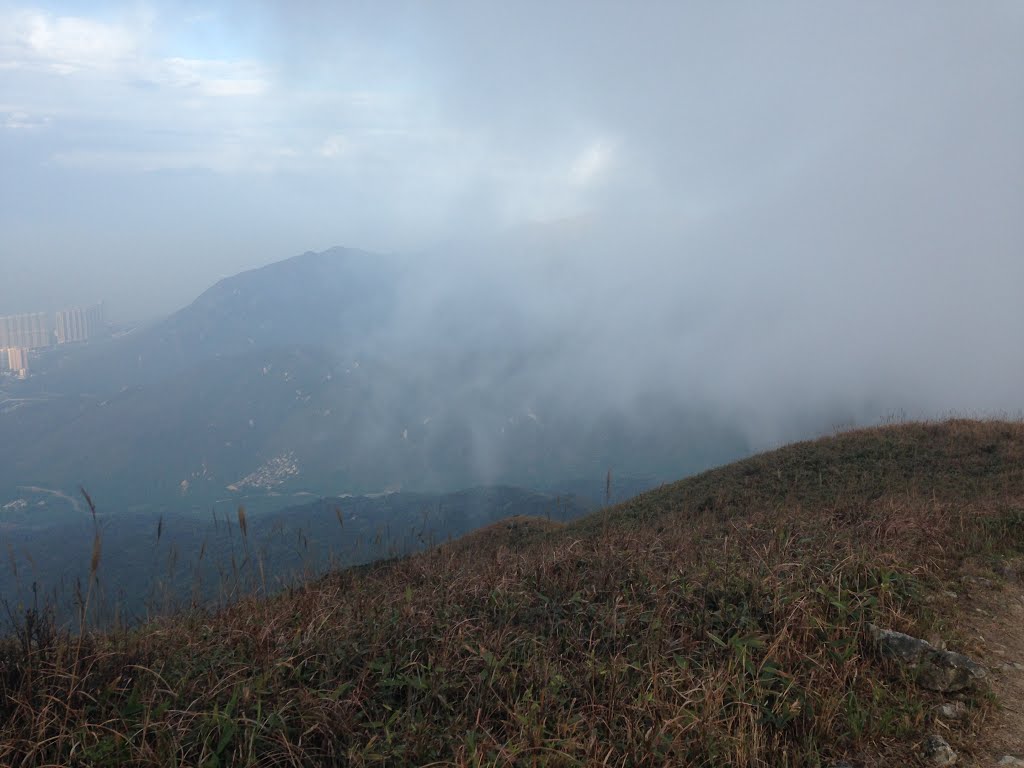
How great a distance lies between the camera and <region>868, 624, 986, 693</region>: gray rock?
431 cm

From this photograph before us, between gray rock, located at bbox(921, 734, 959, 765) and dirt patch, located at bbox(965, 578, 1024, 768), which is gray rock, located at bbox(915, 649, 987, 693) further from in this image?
gray rock, located at bbox(921, 734, 959, 765)

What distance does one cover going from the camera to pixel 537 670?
160 inches

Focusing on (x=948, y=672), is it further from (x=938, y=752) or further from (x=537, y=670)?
(x=537, y=670)

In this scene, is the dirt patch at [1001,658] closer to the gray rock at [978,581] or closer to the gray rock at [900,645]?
the gray rock at [978,581]

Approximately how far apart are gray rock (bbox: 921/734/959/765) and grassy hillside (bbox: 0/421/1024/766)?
92mm

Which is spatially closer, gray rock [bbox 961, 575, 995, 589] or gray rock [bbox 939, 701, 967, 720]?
gray rock [bbox 939, 701, 967, 720]

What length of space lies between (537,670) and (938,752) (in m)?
2.37

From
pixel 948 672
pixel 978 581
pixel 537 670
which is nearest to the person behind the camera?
pixel 537 670

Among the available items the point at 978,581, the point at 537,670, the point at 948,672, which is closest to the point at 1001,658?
the point at 948,672

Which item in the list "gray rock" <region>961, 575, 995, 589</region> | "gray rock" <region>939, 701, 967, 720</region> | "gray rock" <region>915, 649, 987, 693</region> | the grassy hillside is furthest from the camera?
"gray rock" <region>961, 575, 995, 589</region>

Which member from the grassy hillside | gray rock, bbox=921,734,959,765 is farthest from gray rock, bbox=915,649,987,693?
gray rock, bbox=921,734,959,765

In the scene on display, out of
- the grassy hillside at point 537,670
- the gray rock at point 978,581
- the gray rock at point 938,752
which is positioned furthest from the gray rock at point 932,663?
the gray rock at point 978,581

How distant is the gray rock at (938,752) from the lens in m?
A: 3.68

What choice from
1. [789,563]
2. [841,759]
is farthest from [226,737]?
[789,563]
